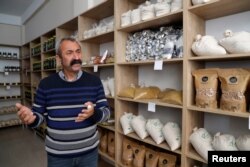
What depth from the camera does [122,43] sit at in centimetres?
218

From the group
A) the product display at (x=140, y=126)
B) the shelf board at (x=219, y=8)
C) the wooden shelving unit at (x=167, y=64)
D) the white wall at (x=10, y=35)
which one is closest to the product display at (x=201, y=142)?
the wooden shelving unit at (x=167, y=64)

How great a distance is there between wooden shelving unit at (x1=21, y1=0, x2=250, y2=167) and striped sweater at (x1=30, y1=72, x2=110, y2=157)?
612 millimetres

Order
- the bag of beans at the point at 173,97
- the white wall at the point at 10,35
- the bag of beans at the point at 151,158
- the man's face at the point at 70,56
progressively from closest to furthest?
the man's face at the point at 70,56 < the bag of beans at the point at 173,97 < the bag of beans at the point at 151,158 < the white wall at the point at 10,35

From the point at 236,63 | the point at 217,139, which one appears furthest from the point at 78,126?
the point at 236,63

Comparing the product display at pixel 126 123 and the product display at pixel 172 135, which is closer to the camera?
the product display at pixel 172 135

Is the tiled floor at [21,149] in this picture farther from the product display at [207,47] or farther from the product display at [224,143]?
the product display at [207,47]

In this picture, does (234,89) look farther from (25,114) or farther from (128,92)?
(25,114)

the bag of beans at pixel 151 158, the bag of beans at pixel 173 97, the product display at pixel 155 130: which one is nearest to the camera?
the bag of beans at pixel 173 97

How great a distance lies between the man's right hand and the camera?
1286 mm

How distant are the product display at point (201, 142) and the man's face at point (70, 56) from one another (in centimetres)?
99

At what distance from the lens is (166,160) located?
1.83 m

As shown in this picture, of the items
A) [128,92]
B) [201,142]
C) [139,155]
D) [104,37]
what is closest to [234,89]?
[201,142]

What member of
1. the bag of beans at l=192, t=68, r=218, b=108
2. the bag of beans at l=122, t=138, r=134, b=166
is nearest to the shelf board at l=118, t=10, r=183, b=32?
the bag of beans at l=192, t=68, r=218, b=108

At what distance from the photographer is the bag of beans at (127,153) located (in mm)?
2068
